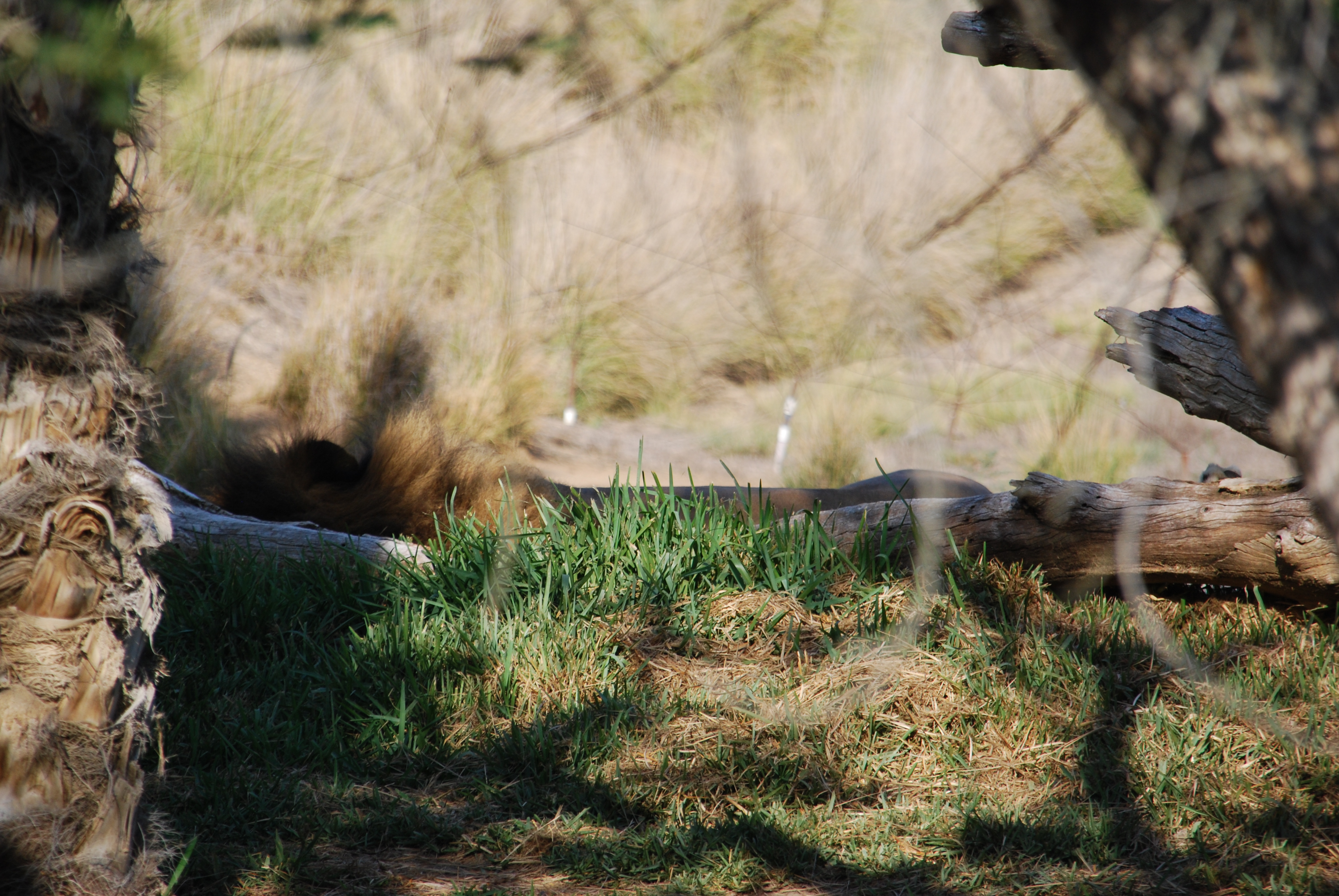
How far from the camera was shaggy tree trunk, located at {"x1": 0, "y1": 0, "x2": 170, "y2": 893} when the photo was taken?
1979 mm

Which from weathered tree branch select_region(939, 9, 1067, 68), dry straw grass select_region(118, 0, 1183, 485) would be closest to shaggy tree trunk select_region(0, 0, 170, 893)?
weathered tree branch select_region(939, 9, 1067, 68)

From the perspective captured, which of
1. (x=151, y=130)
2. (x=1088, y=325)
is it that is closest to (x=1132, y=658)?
(x=151, y=130)

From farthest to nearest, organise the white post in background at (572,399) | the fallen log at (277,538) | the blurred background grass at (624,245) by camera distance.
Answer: the white post in background at (572,399) < the blurred background grass at (624,245) < the fallen log at (277,538)

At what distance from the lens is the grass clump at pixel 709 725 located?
8.77 feet

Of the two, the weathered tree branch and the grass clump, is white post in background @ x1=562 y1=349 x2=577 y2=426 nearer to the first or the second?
the grass clump

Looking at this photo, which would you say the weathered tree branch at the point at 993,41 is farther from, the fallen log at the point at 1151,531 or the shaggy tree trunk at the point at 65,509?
the shaggy tree trunk at the point at 65,509

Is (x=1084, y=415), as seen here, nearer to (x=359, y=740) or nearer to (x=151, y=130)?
(x=359, y=740)

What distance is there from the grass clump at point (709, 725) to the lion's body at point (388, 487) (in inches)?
30.5

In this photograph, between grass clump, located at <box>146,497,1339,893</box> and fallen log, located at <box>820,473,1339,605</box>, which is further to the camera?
fallen log, located at <box>820,473,1339,605</box>

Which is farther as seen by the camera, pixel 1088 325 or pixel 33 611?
pixel 1088 325

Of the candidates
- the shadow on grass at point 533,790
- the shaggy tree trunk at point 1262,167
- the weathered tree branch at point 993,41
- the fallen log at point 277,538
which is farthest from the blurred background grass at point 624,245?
the shaggy tree trunk at point 1262,167

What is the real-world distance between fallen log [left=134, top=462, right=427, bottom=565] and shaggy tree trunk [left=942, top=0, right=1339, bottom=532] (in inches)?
130

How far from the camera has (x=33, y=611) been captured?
2.04m

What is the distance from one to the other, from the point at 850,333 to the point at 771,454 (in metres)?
1.24
